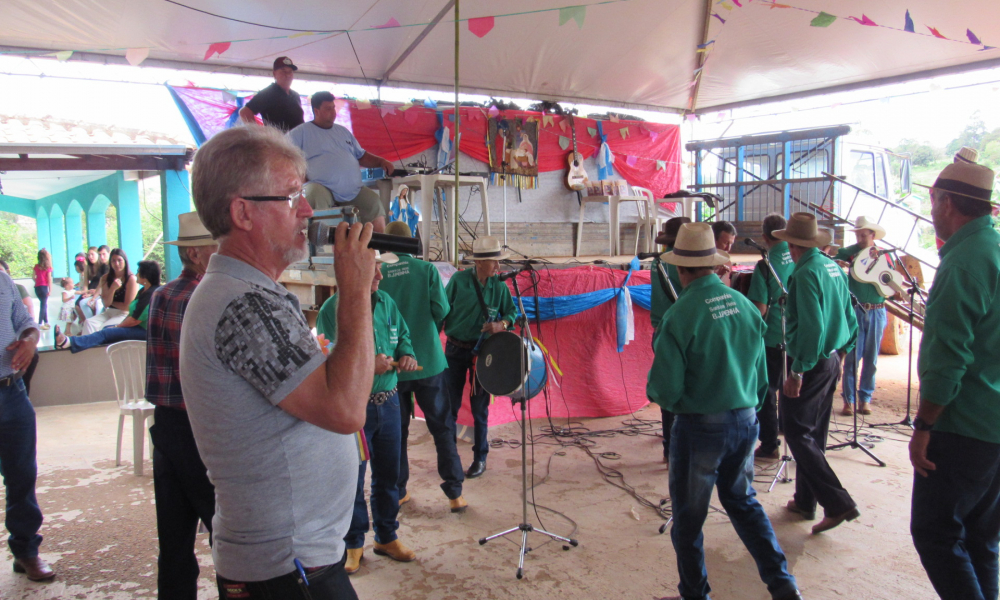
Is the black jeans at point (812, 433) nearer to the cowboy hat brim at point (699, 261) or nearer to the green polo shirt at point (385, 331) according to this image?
the cowboy hat brim at point (699, 261)

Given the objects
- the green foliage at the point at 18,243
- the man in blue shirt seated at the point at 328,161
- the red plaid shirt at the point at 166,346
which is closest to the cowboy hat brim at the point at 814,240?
the red plaid shirt at the point at 166,346

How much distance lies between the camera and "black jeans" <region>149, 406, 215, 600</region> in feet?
7.91

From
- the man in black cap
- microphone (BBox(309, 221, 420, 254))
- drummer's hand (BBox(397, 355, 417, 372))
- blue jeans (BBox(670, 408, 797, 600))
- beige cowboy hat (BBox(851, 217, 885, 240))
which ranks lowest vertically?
blue jeans (BBox(670, 408, 797, 600))

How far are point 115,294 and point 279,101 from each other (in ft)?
12.6

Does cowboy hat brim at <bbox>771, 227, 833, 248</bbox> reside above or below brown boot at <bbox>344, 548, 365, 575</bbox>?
above

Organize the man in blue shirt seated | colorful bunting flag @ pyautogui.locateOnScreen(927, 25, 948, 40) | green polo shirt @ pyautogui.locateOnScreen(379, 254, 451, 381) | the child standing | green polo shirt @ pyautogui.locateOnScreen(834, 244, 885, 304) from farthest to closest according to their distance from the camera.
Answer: the child standing
colorful bunting flag @ pyautogui.locateOnScreen(927, 25, 948, 40)
green polo shirt @ pyautogui.locateOnScreen(834, 244, 885, 304)
the man in blue shirt seated
green polo shirt @ pyautogui.locateOnScreen(379, 254, 451, 381)

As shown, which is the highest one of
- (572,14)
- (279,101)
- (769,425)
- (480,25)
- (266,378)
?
(480,25)

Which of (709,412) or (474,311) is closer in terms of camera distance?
(709,412)

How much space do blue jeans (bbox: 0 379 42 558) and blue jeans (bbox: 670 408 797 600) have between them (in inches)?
137

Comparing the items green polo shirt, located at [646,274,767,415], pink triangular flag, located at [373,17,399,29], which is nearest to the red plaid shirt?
green polo shirt, located at [646,274,767,415]

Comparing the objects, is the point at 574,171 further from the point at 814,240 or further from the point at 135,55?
the point at 814,240

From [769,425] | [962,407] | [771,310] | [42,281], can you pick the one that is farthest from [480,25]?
[42,281]

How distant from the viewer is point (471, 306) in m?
4.71

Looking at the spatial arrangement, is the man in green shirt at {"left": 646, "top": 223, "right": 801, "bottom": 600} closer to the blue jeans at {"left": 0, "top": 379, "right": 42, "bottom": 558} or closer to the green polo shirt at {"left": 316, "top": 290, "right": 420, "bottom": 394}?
the green polo shirt at {"left": 316, "top": 290, "right": 420, "bottom": 394}
